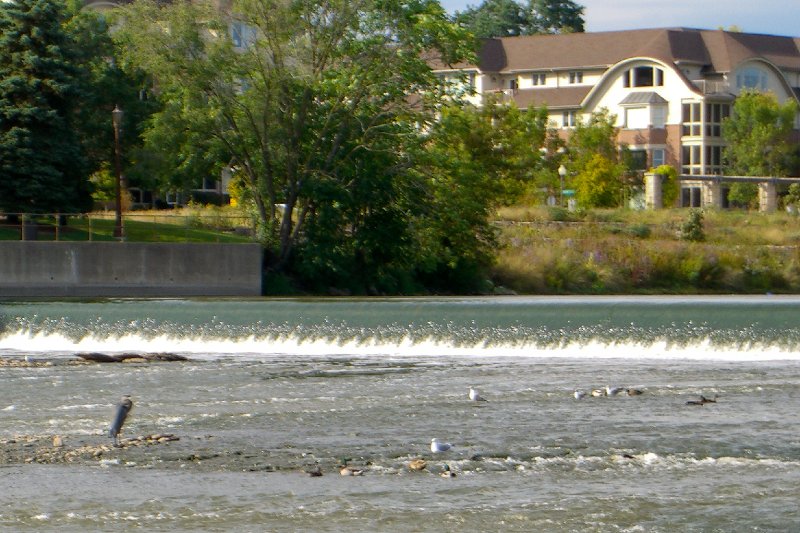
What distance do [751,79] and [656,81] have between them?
250 inches

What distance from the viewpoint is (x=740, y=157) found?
264 feet

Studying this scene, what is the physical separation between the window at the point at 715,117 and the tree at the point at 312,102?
137 feet

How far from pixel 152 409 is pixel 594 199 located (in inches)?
1909

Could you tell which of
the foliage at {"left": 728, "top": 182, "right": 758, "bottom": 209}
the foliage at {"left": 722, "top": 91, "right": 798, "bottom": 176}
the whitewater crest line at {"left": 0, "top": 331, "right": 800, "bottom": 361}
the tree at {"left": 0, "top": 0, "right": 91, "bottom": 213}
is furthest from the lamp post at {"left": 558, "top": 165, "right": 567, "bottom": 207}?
the whitewater crest line at {"left": 0, "top": 331, "right": 800, "bottom": 361}

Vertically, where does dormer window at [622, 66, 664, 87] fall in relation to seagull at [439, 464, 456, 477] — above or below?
above

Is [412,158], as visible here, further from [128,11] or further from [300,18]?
[128,11]

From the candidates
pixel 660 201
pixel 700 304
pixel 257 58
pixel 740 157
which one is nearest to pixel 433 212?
pixel 257 58

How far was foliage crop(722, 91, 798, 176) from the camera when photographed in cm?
7938

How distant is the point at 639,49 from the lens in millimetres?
86875

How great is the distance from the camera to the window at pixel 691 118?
275ft

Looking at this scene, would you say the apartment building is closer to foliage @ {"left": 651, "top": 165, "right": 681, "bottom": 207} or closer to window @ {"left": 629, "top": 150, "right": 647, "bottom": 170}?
window @ {"left": 629, "top": 150, "right": 647, "bottom": 170}

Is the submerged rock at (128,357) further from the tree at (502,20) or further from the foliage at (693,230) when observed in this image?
the tree at (502,20)

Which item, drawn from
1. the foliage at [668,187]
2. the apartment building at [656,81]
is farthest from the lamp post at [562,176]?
the apartment building at [656,81]

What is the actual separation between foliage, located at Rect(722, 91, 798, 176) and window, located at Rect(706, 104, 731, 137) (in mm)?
1372
